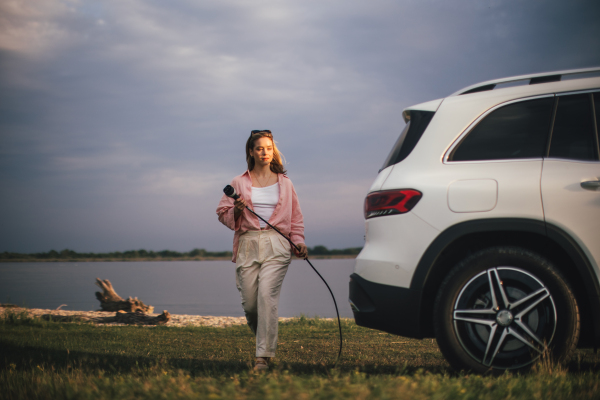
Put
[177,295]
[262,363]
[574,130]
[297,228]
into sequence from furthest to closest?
[177,295]
[297,228]
[262,363]
[574,130]

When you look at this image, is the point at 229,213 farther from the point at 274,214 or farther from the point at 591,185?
the point at 591,185

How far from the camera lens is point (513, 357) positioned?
311 centimetres

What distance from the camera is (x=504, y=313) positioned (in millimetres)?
3094

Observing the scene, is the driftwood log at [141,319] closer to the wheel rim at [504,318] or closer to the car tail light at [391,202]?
the car tail light at [391,202]

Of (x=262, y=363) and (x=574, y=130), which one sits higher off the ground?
(x=574, y=130)

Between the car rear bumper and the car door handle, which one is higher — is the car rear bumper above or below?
below

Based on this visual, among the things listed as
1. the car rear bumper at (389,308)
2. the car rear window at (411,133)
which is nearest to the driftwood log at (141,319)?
the car rear bumper at (389,308)

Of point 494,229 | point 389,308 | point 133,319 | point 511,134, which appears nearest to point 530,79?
point 511,134

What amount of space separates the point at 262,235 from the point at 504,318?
2.37 meters

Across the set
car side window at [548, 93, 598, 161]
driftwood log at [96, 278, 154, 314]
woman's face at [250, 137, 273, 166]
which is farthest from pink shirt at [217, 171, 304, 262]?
driftwood log at [96, 278, 154, 314]

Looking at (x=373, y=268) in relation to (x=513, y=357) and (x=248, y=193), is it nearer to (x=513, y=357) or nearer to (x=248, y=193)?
(x=513, y=357)

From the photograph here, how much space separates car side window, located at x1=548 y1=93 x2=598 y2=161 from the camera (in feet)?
10.7

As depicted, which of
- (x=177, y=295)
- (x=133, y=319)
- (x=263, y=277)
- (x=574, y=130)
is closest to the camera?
(x=574, y=130)

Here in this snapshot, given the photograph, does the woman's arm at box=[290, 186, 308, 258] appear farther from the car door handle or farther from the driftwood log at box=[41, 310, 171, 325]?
the driftwood log at box=[41, 310, 171, 325]
